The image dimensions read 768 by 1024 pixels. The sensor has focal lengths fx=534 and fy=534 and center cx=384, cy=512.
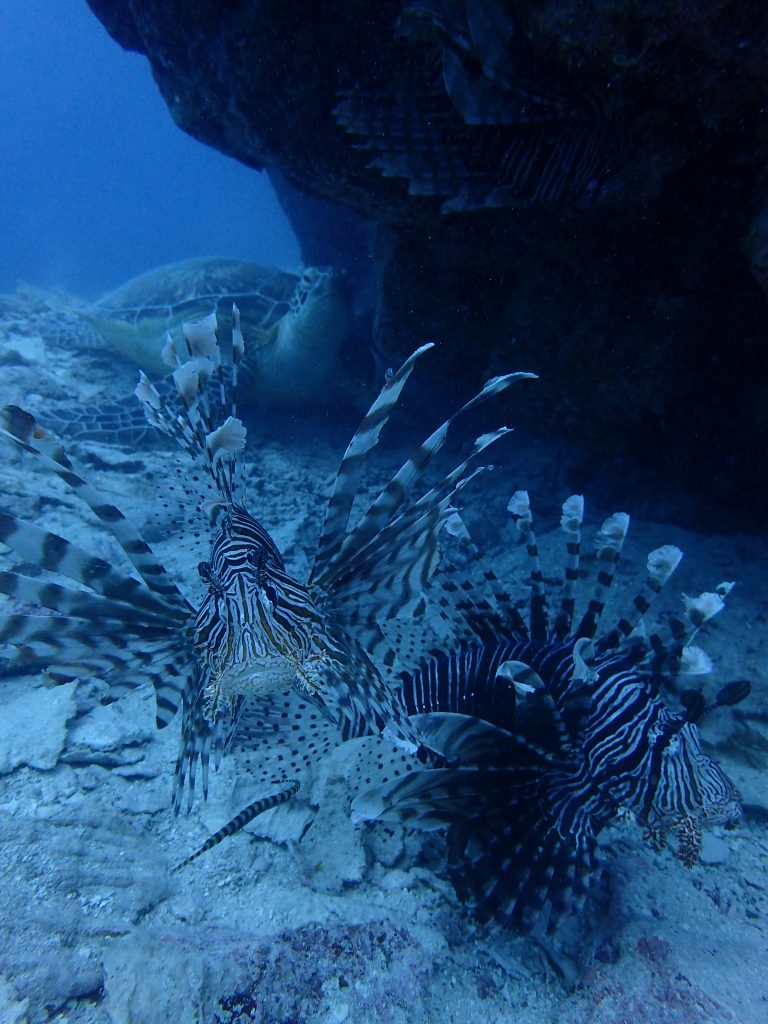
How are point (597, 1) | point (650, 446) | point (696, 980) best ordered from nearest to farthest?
point (696, 980) → point (597, 1) → point (650, 446)

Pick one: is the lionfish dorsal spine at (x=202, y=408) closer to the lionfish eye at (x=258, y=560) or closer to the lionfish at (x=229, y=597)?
the lionfish at (x=229, y=597)

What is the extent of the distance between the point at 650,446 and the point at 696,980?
3703mm

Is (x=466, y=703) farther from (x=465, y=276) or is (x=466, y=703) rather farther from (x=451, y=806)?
(x=465, y=276)

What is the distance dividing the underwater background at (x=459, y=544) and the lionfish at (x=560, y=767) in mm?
29

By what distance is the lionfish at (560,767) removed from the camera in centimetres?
200

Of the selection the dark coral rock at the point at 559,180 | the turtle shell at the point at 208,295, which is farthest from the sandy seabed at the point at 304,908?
the turtle shell at the point at 208,295

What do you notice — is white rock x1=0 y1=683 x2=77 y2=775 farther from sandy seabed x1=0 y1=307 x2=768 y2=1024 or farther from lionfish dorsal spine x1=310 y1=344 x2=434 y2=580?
lionfish dorsal spine x1=310 y1=344 x2=434 y2=580

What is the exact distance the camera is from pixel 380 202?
151 inches

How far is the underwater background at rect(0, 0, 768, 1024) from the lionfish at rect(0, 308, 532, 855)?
26mm

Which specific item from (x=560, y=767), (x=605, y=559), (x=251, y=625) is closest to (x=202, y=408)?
(x=251, y=625)

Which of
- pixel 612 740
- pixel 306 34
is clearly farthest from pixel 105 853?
pixel 306 34

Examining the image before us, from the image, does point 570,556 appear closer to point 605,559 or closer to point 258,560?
point 605,559

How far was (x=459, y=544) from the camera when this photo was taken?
3510 mm

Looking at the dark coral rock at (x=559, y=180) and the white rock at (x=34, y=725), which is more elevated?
the dark coral rock at (x=559, y=180)
